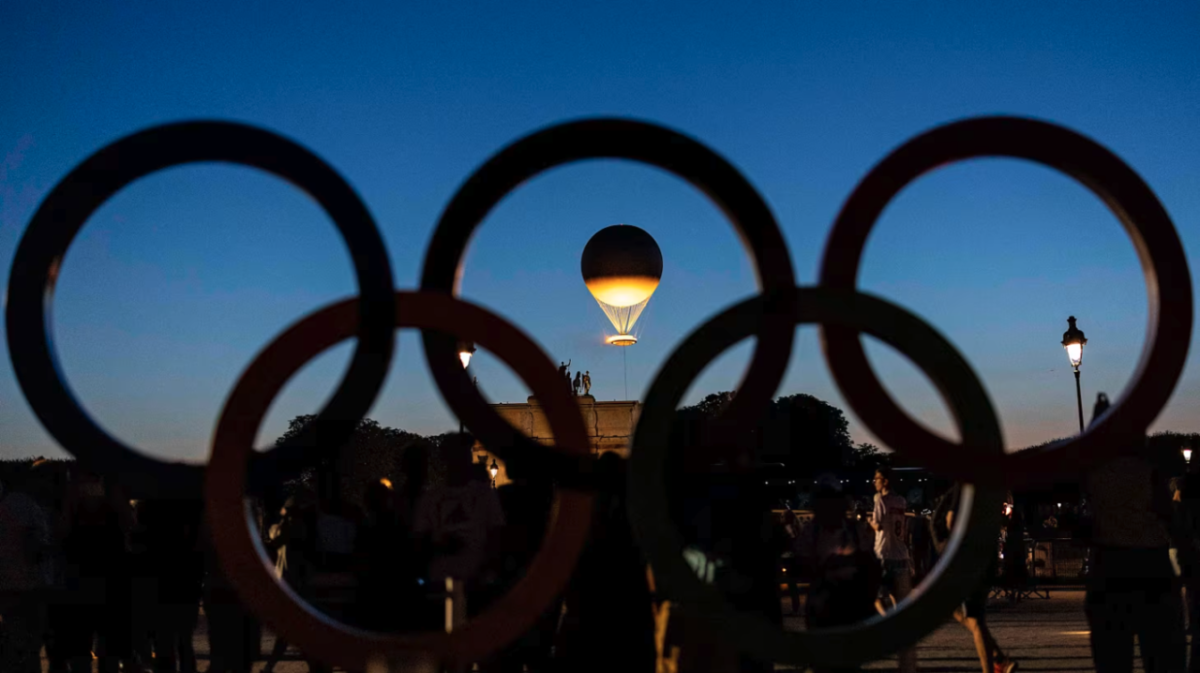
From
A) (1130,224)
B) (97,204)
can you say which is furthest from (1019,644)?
(97,204)

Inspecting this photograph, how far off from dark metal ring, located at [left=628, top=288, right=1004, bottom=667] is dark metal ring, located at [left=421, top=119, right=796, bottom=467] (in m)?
0.44

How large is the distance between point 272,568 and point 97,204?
10.5 ft

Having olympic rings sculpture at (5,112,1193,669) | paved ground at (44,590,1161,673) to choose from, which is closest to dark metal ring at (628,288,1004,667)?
olympic rings sculpture at (5,112,1193,669)

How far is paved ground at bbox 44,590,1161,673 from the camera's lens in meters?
12.5

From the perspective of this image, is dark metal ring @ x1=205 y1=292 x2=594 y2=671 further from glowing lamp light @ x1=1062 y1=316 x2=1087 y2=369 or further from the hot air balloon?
the hot air balloon

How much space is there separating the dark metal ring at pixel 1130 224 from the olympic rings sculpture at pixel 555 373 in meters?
0.01

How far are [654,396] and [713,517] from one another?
1.16 m

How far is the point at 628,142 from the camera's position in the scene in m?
8.40

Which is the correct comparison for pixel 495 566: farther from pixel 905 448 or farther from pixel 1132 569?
pixel 1132 569

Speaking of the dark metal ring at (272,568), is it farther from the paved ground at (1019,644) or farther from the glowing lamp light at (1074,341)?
the glowing lamp light at (1074,341)

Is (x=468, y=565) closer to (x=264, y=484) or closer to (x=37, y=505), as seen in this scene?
(x=264, y=484)

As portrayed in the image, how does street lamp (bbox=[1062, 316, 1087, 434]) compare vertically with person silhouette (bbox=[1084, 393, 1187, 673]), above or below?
above

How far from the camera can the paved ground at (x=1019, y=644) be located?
12469 millimetres

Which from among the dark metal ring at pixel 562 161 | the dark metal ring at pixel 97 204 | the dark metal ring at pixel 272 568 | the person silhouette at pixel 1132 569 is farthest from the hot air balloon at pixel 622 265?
the dark metal ring at pixel 272 568
